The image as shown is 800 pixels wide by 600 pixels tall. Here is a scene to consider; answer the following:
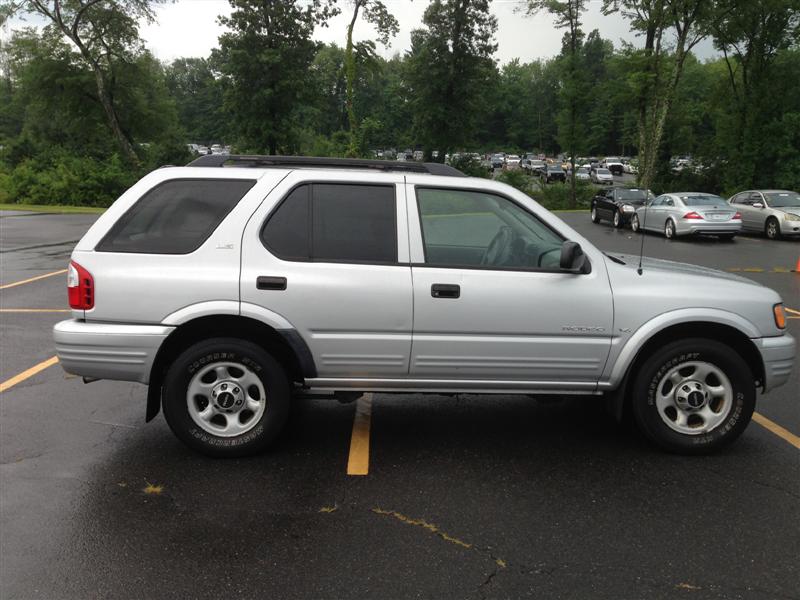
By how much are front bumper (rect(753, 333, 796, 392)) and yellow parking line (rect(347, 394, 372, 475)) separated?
2657 millimetres

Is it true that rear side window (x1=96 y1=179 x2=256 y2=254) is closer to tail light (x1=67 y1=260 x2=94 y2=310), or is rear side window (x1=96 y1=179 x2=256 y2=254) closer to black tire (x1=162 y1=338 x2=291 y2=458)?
tail light (x1=67 y1=260 x2=94 y2=310)

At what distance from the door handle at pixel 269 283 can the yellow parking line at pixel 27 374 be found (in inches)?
117

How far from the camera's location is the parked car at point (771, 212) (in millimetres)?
19438

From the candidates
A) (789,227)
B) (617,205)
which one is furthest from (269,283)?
(617,205)

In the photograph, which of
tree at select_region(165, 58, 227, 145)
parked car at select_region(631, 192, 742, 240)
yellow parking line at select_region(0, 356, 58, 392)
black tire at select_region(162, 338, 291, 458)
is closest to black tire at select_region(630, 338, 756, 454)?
black tire at select_region(162, 338, 291, 458)

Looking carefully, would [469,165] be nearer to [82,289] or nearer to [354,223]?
[354,223]

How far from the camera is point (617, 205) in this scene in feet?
81.1

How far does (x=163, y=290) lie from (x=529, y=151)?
438 ft

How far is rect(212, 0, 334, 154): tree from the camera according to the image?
115ft

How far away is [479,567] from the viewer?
314 cm

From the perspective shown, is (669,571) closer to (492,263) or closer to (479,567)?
(479,567)

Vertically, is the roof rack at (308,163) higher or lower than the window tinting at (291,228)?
higher

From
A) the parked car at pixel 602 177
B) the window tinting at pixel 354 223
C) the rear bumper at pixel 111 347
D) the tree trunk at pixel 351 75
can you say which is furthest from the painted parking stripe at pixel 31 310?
the parked car at pixel 602 177

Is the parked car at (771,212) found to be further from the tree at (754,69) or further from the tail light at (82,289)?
the tail light at (82,289)
